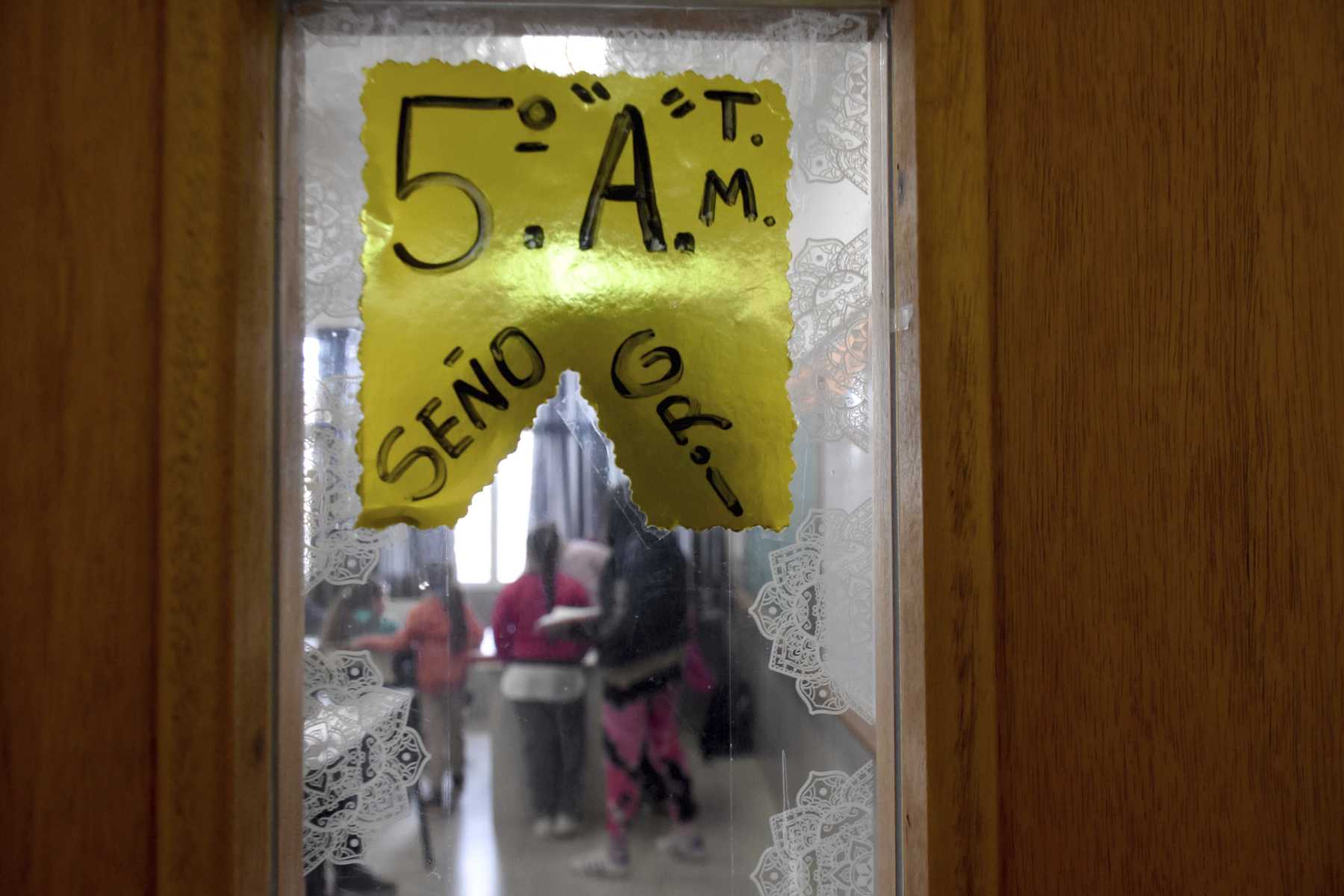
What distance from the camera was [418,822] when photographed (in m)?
0.63

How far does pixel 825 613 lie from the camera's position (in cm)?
64

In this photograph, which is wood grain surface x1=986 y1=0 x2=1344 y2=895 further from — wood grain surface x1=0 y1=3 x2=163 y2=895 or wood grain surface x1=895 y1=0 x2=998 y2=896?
wood grain surface x1=0 y1=3 x2=163 y2=895

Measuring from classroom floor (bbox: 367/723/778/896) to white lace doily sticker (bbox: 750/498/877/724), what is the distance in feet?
0.27

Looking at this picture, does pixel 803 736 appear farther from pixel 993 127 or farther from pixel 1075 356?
pixel 993 127

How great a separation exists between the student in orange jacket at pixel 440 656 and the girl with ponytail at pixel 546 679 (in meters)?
0.03

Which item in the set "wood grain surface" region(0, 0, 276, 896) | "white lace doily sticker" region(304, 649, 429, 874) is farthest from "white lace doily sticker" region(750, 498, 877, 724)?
"wood grain surface" region(0, 0, 276, 896)

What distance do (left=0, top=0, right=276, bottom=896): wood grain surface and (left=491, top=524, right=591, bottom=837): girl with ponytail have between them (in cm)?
19

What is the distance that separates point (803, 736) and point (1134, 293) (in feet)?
1.36

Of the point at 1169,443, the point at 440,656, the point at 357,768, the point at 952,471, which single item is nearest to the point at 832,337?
the point at 952,471

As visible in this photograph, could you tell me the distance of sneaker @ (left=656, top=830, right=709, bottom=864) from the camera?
2.10 ft

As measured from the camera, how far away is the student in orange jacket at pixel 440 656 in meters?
0.63

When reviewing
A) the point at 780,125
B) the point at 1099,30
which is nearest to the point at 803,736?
the point at 780,125

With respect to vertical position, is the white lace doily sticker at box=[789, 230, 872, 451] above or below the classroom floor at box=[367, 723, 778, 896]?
above

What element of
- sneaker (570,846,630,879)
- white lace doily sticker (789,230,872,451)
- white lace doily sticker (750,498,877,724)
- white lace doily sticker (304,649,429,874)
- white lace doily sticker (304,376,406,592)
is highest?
white lace doily sticker (789,230,872,451)
